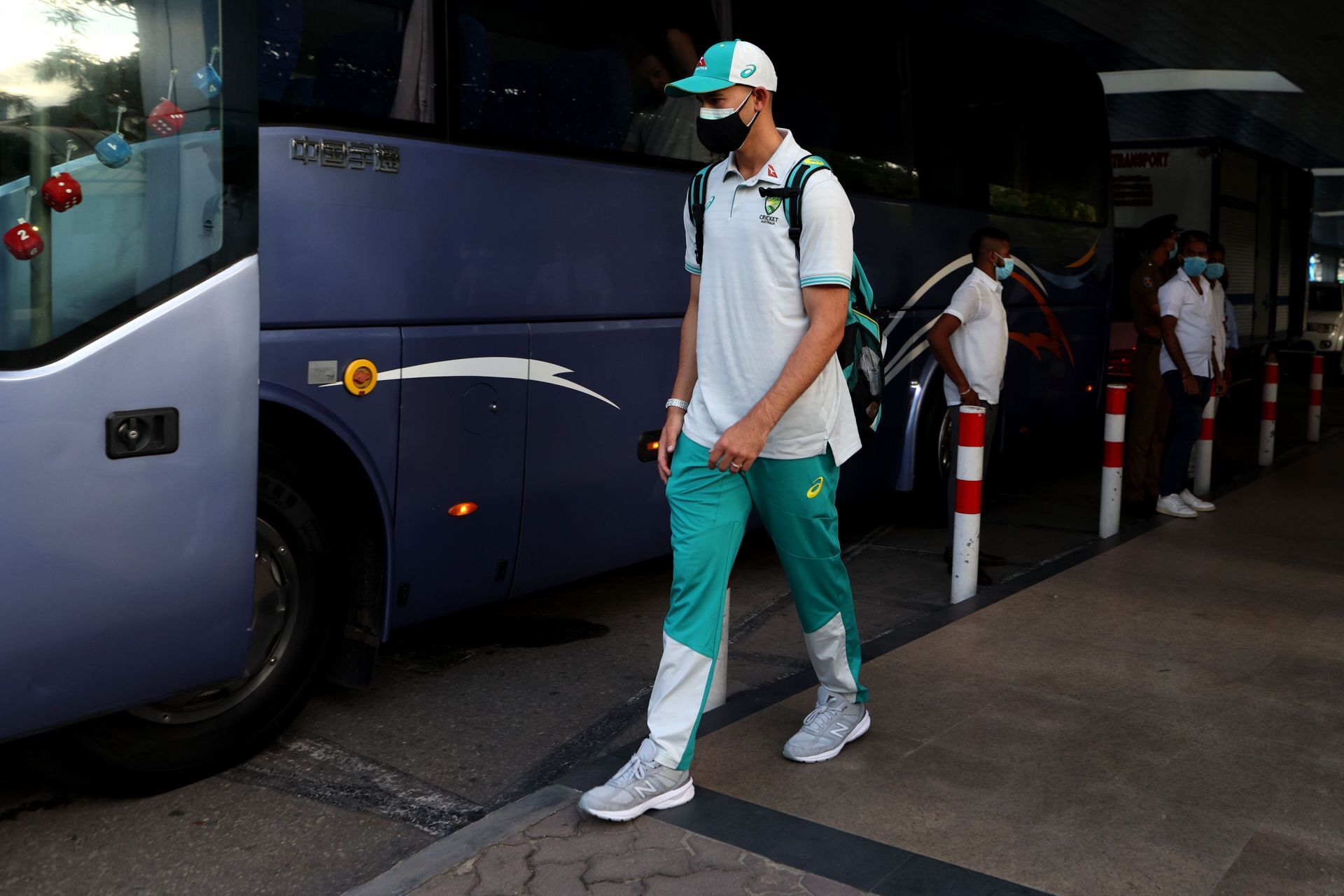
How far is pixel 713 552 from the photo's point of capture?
12.1 ft

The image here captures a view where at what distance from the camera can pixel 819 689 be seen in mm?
4281

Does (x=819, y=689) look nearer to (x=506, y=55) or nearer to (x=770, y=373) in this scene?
(x=770, y=373)

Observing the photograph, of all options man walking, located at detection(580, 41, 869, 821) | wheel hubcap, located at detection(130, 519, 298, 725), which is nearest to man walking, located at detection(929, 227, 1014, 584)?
man walking, located at detection(580, 41, 869, 821)

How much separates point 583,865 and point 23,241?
7.02ft

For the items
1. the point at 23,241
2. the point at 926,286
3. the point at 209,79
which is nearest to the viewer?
the point at 23,241

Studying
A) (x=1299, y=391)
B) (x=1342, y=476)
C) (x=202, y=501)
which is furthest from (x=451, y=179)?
(x=1299, y=391)

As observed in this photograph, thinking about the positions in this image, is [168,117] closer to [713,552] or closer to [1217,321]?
[713,552]

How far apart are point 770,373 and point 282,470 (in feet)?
5.45

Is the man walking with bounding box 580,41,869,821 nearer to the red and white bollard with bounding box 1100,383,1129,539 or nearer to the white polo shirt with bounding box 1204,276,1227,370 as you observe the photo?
the red and white bollard with bounding box 1100,383,1129,539

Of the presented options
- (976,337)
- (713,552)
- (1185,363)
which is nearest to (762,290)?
(713,552)

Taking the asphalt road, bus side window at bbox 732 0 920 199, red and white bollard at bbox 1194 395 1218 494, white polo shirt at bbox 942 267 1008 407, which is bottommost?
the asphalt road

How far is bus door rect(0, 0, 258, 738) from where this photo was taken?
3.33 metres

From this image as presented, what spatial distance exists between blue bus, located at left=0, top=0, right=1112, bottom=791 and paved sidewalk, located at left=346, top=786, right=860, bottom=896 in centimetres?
100

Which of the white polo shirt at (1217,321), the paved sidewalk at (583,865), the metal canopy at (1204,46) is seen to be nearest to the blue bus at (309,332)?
the paved sidewalk at (583,865)
